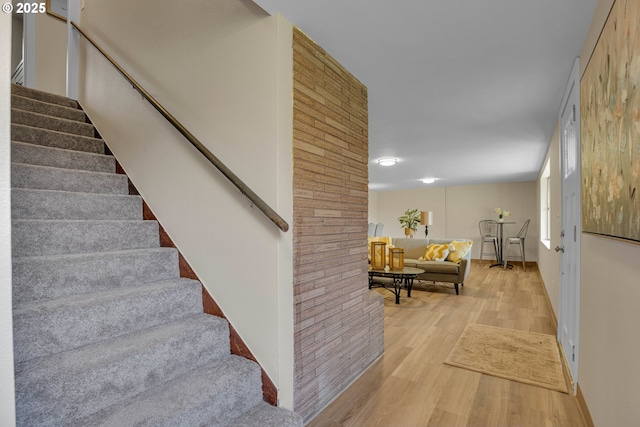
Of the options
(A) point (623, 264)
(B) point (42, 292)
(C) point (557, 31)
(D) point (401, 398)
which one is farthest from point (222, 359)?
(C) point (557, 31)

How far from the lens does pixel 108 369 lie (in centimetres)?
134

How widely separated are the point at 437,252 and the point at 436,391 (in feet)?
11.7

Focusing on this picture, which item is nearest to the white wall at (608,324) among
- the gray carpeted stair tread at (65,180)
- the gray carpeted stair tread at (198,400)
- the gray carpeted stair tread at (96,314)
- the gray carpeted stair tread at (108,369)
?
the gray carpeted stair tread at (198,400)

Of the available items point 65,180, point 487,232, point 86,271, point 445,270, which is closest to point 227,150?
point 86,271

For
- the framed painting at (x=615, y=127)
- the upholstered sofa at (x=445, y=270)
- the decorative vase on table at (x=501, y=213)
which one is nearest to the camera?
the framed painting at (x=615, y=127)

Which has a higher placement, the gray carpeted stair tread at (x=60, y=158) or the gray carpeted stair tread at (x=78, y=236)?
the gray carpeted stair tread at (x=60, y=158)

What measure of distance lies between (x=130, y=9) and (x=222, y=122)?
1.62m

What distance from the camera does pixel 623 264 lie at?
126 centimetres

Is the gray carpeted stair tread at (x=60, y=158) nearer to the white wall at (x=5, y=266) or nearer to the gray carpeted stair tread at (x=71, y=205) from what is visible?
the gray carpeted stair tread at (x=71, y=205)

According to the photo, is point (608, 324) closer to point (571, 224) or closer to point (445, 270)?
point (571, 224)

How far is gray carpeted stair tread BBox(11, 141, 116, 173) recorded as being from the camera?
2.17m

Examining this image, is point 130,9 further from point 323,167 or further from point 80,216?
point 323,167

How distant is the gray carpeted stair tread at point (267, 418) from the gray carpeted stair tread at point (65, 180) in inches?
71.9

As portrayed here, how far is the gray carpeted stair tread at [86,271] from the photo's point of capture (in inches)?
60.7
